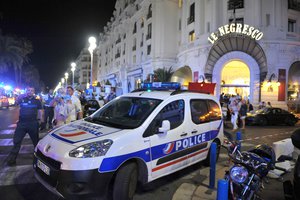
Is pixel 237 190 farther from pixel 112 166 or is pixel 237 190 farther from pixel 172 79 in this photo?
pixel 172 79

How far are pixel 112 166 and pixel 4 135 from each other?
838 cm

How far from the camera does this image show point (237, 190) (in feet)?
11.2

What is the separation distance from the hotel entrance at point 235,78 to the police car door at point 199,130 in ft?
71.7

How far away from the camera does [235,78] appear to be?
94.4 feet

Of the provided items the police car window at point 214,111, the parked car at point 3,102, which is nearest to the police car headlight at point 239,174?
the police car window at point 214,111

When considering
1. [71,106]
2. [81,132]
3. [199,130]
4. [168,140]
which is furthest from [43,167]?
[71,106]

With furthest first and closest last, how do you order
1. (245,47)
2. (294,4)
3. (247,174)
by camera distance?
(294,4)
(245,47)
(247,174)

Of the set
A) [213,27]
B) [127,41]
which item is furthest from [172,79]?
[127,41]

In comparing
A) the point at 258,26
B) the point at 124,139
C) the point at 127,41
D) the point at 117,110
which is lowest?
the point at 124,139

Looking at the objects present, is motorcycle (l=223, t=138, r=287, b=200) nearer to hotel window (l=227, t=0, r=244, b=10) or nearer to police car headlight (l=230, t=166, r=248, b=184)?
police car headlight (l=230, t=166, r=248, b=184)

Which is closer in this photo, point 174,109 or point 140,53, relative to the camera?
point 174,109

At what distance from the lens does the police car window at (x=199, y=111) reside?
18.2ft

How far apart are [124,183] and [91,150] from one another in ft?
2.41

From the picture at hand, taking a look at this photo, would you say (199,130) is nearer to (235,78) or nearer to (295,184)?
(295,184)
